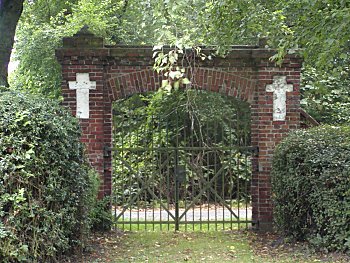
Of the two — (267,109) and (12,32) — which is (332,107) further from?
(12,32)

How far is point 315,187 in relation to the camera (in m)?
6.95

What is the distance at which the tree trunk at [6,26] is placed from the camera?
7653 mm

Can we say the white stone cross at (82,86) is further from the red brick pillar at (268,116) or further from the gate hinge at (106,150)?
the red brick pillar at (268,116)

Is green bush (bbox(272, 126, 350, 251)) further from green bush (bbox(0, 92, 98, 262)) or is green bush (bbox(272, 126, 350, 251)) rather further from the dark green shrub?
green bush (bbox(0, 92, 98, 262))

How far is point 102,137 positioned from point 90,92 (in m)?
0.79

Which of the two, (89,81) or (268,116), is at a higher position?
(89,81)

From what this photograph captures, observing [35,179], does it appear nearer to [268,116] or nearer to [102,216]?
[102,216]

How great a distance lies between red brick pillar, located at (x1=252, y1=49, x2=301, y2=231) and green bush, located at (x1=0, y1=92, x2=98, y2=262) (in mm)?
3856

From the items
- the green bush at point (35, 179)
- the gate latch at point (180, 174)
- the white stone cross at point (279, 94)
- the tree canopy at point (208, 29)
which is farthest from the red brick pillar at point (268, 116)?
the green bush at point (35, 179)

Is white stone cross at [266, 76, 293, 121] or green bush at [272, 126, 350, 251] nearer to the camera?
green bush at [272, 126, 350, 251]

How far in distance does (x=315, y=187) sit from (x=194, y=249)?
2.03 m

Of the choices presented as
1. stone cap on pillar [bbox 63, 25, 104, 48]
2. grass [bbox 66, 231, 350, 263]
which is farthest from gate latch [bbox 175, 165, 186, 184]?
stone cap on pillar [bbox 63, 25, 104, 48]

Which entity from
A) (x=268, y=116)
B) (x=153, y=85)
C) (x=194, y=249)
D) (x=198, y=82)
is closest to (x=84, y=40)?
(x=153, y=85)

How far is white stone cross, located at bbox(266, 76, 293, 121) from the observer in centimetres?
880
